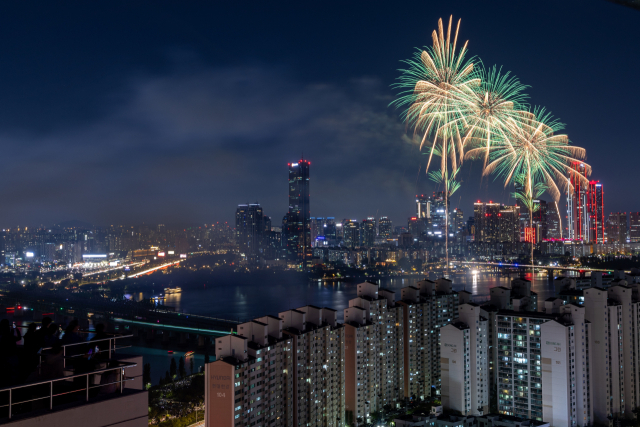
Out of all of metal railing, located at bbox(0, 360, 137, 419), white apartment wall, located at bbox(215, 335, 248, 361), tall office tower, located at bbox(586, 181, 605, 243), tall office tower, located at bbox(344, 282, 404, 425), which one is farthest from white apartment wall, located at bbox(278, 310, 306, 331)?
tall office tower, located at bbox(586, 181, 605, 243)

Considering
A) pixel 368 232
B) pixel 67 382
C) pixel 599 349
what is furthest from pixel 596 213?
pixel 67 382

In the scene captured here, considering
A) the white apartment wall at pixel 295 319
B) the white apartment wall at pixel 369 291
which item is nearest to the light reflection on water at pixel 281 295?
the white apartment wall at pixel 369 291

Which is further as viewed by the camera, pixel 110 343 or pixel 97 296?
pixel 97 296

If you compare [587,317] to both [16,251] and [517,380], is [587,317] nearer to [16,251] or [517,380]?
[517,380]

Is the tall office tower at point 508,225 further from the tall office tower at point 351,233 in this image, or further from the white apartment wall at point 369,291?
the white apartment wall at point 369,291

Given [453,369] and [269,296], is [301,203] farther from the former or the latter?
[453,369]

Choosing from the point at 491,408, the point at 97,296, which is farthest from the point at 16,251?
the point at 491,408
